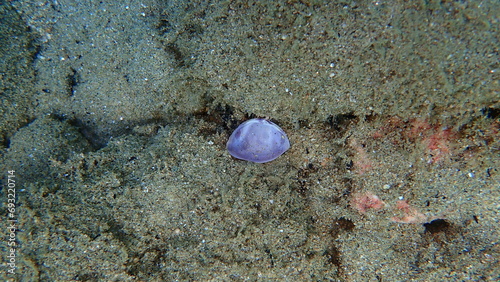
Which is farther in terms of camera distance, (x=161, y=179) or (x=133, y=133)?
(x=133, y=133)

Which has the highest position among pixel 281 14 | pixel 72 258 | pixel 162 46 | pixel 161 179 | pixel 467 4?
pixel 162 46

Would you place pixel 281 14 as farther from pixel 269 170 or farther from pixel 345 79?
pixel 269 170

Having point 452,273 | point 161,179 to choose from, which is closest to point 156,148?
point 161,179

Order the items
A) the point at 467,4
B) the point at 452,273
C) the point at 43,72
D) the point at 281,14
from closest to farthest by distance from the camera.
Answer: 1. the point at 467,4
2. the point at 281,14
3. the point at 452,273
4. the point at 43,72

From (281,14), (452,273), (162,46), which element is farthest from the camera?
(162,46)

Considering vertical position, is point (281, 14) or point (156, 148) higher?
point (281, 14)

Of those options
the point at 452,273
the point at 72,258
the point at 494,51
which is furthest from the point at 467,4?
the point at 72,258
